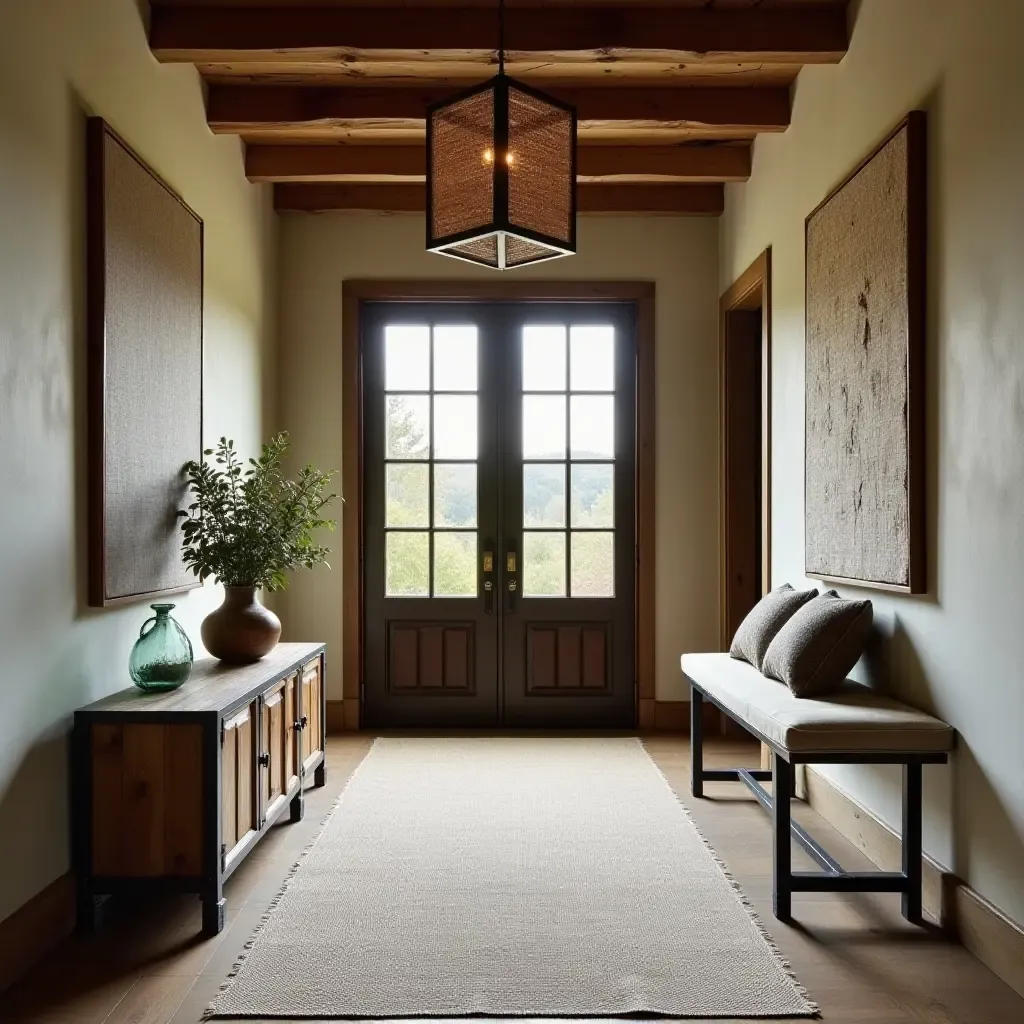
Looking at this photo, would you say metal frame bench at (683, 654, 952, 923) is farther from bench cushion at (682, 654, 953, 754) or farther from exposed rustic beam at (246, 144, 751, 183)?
exposed rustic beam at (246, 144, 751, 183)

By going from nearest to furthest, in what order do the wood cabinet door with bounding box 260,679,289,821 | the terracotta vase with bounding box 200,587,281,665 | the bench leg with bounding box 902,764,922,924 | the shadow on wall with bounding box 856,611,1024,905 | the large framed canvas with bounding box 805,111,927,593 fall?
1. the shadow on wall with bounding box 856,611,1024,905
2. the bench leg with bounding box 902,764,922,924
3. the large framed canvas with bounding box 805,111,927,593
4. the wood cabinet door with bounding box 260,679,289,821
5. the terracotta vase with bounding box 200,587,281,665

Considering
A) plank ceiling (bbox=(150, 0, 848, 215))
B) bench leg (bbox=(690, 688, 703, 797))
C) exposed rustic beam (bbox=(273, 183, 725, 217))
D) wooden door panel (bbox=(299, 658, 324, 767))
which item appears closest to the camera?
plank ceiling (bbox=(150, 0, 848, 215))

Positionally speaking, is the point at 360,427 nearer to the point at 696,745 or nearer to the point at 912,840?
the point at 696,745

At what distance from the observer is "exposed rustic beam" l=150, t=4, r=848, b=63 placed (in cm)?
403

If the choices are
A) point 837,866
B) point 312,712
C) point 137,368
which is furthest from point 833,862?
point 137,368

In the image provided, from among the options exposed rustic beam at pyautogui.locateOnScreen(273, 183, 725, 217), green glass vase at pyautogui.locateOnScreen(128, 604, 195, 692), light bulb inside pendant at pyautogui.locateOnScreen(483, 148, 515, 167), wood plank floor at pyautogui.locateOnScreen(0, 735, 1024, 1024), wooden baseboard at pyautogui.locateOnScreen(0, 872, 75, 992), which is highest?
exposed rustic beam at pyautogui.locateOnScreen(273, 183, 725, 217)

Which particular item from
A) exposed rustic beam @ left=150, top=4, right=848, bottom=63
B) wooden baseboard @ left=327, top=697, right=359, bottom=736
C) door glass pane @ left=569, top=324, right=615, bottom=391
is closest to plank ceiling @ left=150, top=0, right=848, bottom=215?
exposed rustic beam @ left=150, top=4, right=848, bottom=63

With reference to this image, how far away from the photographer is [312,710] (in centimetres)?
446

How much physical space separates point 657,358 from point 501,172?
3327 millimetres

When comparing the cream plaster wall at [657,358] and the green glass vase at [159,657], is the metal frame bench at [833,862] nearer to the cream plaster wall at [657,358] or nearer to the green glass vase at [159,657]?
the green glass vase at [159,657]

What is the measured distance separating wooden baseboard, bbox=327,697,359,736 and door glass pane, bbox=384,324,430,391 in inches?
76.8

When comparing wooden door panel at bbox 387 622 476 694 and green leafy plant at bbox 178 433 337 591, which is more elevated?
green leafy plant at bbox 178 433 337 591

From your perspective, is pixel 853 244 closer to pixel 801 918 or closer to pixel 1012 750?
pixel 1012 750

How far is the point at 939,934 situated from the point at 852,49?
10.7 feet
